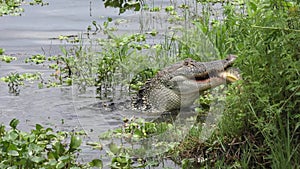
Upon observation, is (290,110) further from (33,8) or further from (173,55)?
(33,8)

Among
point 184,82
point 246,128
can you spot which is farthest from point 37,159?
point 184,82

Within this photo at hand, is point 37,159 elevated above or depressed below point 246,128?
below

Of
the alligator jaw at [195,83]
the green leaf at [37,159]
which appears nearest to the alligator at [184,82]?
the alligator jaw at [195,83]

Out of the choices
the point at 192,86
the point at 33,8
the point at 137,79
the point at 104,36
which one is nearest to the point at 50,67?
the point at 104,36

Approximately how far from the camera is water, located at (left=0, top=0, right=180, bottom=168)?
6.92 metres

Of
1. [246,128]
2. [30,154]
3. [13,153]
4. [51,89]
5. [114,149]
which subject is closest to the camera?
[13,153]

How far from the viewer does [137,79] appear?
7863 millimetres

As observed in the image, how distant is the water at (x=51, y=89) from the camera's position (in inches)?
272

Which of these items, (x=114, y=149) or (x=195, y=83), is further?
(x=195, y=83)

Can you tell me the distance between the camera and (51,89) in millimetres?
8203

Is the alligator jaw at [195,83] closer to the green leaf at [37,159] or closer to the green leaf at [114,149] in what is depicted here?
the green leaf at [114,149]

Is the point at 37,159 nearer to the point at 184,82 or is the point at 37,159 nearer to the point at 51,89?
the point at 184,82

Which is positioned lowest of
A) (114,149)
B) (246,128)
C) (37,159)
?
(114,149)

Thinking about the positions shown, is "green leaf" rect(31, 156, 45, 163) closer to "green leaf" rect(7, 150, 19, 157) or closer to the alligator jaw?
"green leaf" rect(7, 150, 19, 157)
